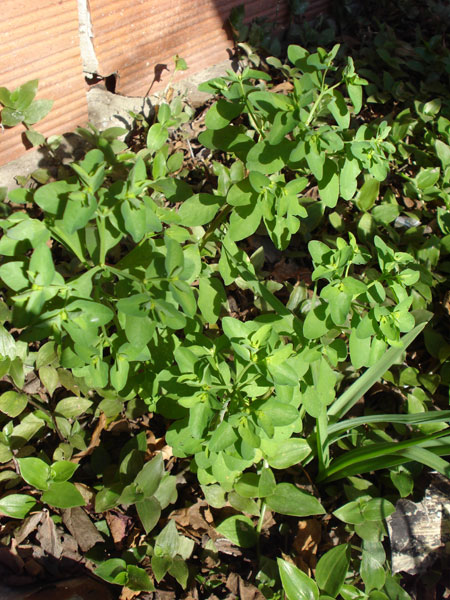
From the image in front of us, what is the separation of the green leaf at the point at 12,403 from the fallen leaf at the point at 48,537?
1.05ft

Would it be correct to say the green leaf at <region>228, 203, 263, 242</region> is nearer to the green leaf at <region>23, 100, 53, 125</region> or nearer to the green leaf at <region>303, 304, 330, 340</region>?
A: the green leaf at <region>303, 304, 330, 340</region>

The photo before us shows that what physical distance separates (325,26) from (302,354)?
2.45 meters

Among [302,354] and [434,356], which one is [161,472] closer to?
[302,354]

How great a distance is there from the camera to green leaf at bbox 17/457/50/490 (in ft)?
5.15

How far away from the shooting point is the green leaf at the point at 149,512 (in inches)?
63.4

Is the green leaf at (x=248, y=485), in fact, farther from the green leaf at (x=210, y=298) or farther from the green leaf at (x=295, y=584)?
the green leaf at (x=210, y=298)

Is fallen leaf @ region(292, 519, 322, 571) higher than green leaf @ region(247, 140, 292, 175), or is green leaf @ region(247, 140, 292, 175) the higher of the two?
green leaf @ region(247, 140, 292, 175)

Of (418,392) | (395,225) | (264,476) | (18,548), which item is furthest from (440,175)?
(18,548)

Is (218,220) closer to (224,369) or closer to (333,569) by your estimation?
(224,369)

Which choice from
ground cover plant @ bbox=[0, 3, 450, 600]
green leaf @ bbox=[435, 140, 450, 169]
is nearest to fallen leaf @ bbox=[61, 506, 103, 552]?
ground cover plant @ bbox=[0, 3, 450, 600]

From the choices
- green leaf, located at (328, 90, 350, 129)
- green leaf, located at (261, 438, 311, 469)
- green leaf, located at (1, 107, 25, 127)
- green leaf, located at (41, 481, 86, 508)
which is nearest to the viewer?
green leaf, located at (328, 90, 350, 129)

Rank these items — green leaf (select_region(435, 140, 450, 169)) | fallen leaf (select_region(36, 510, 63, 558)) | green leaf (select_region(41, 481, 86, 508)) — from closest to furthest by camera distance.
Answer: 1. green leaf (select_region(41, 481, 86, 508))
2. fallen leaf (select_region(36, 510, 63, 558))
3. green leaf (select_region(435, 140, 450, 169))

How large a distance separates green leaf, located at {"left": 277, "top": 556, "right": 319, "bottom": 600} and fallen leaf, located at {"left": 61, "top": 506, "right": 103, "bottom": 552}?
0.57m

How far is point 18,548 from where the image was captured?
5.39 feet
